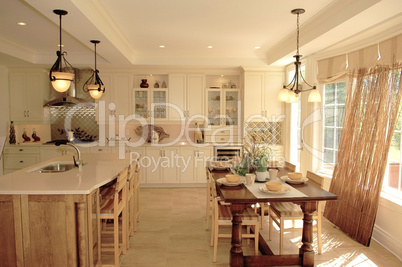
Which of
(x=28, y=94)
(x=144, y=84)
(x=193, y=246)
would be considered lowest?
(x=193, y=246)

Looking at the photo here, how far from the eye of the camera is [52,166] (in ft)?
12.0

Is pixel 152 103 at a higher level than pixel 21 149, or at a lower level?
higher

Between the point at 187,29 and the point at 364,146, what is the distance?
9.06 ft

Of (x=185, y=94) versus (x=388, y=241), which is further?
(x=185, y=94)

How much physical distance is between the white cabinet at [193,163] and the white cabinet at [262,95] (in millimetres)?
1113

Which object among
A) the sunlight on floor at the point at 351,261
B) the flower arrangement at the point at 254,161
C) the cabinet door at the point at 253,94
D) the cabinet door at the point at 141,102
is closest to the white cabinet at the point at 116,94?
the cabinet door at the point at 141,102

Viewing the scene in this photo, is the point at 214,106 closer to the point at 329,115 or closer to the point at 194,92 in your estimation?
the point at 194,92

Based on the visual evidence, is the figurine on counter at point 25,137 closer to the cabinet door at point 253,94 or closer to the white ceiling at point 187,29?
the white ceiling at point 187,29

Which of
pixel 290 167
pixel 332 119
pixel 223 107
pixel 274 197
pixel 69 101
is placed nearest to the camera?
pixel 274 197

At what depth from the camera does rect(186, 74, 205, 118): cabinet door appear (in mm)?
6086

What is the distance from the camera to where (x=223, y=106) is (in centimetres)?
619

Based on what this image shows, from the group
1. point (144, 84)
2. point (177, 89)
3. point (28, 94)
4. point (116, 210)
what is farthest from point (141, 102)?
point (116, 210)

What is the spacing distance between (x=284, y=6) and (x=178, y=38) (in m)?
1.86

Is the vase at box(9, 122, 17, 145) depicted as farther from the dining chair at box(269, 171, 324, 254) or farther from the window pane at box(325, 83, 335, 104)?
the window pane at box(325, 83, 335, 104)
